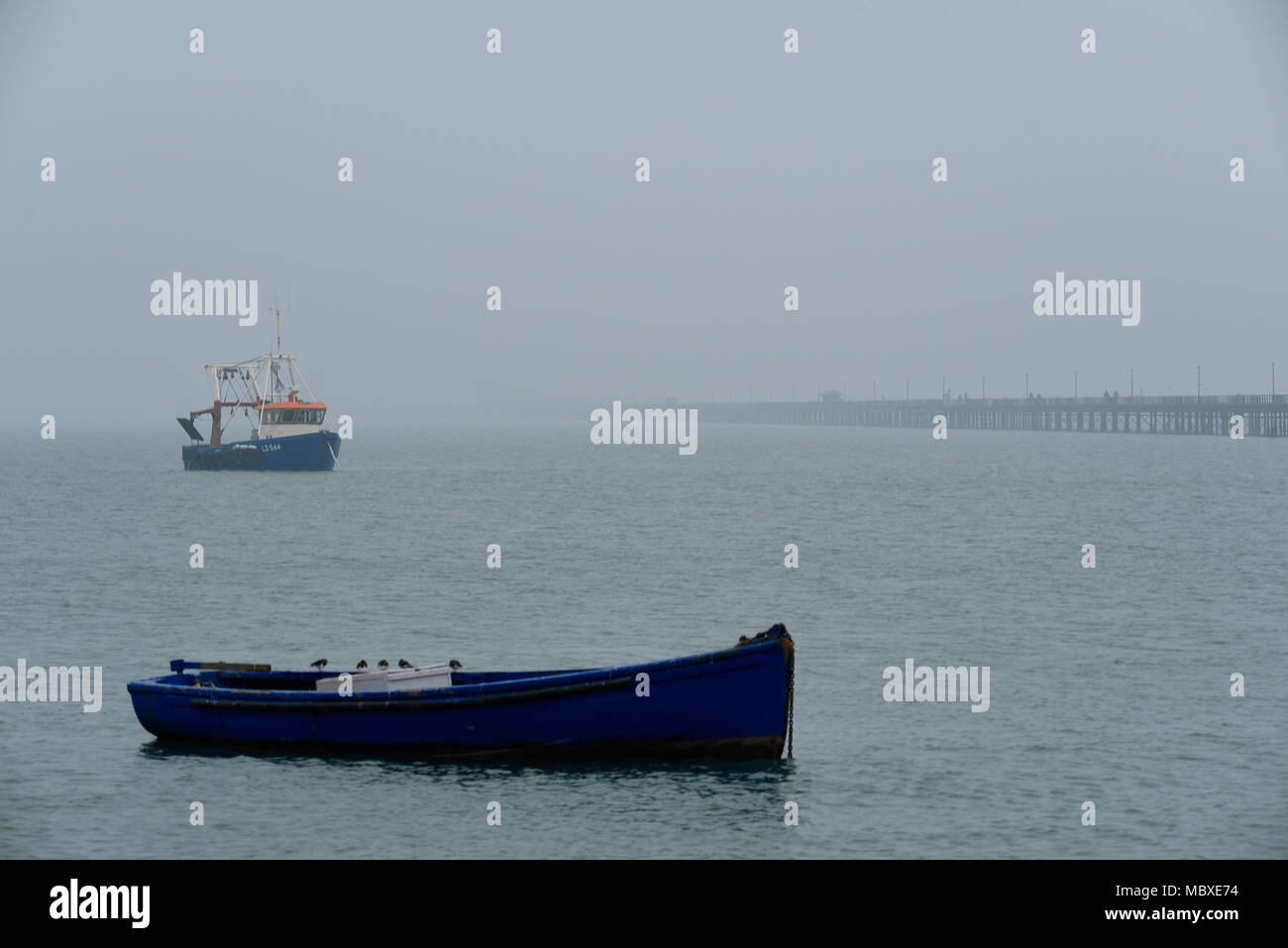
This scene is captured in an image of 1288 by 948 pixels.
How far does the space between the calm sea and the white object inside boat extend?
1.90m

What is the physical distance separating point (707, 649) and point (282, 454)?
9879cm

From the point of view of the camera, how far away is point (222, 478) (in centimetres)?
13175

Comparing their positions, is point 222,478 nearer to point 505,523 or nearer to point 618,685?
point 505,523

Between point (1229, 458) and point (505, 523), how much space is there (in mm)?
123895

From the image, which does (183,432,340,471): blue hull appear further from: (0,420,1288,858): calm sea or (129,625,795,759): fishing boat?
(129,625,795,759): fishing boat

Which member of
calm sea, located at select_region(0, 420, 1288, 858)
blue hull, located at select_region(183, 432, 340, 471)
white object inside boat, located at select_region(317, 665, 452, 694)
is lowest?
calm sea, located at select_region(0, 420, 1288, 858)

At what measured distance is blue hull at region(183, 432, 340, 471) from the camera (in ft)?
435

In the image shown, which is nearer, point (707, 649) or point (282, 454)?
point (707, 649)

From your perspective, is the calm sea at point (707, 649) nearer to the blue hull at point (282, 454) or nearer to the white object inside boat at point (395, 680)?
the white object inside boat at point (395, 680)

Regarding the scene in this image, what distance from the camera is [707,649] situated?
41.9 m

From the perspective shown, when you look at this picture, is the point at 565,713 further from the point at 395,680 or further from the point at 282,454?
the point at 282,454

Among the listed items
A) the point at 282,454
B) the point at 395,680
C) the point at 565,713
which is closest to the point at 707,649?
the point at 395,680

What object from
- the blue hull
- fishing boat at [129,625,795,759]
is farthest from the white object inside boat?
the blue hull
